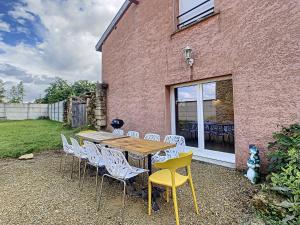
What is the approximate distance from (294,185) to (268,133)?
1.82 meters

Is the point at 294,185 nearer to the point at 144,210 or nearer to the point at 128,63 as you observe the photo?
the point at 144,210

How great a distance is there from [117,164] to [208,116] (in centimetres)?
344

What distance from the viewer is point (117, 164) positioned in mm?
2887

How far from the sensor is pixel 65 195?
A: 11.3ft

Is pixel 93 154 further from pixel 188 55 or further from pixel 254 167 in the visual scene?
pixel 188 55

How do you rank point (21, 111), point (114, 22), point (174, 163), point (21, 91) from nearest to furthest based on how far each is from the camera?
point (174, 163) → point (114, 22) → point (21, 111) → point (21, 91)

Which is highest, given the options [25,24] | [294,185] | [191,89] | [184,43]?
[25,24]

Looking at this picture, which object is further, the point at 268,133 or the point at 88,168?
the point at 88,168

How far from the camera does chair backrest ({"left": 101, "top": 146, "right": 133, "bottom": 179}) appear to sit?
2818mm

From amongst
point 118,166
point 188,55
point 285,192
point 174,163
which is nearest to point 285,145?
point 285,192

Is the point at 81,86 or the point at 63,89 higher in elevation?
the point at 81,86

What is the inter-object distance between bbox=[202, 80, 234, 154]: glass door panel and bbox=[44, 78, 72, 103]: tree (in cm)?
2548

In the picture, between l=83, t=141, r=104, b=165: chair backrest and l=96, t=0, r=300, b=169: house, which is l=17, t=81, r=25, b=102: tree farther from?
l=83, t=141, r=104, b=165: chair backrest

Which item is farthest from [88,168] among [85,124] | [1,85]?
[1,85]
